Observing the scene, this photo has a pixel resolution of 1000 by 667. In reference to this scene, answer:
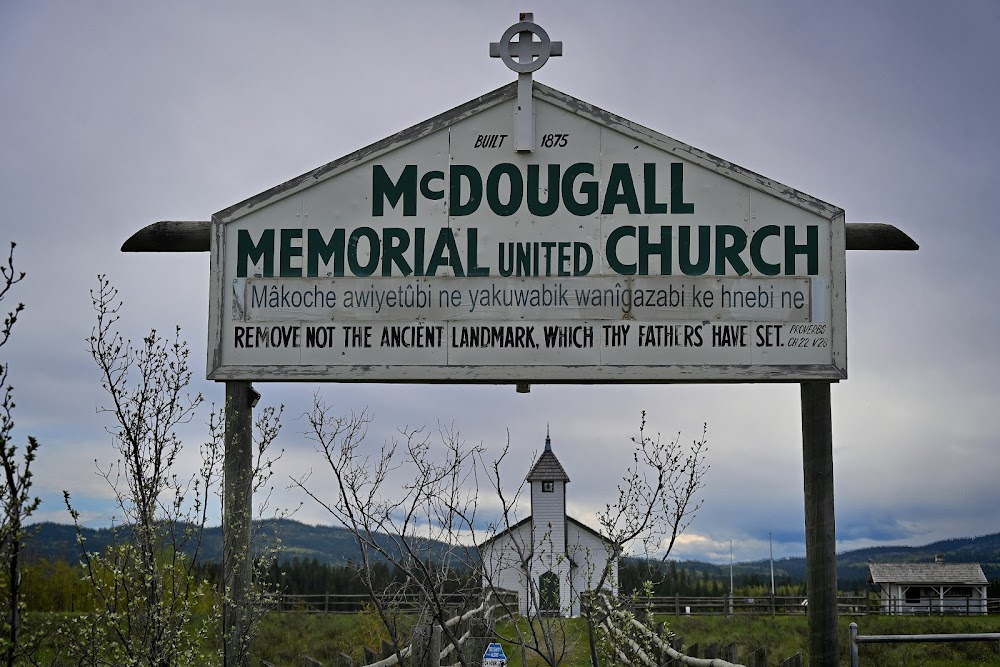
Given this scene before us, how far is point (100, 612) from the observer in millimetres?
7191

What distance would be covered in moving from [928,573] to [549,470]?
74.8ft

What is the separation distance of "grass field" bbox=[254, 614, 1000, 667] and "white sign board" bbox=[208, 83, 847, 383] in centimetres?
696

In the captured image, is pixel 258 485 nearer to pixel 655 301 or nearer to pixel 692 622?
pixel 655 301

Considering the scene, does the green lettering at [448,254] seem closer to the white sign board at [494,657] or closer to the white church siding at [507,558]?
the white church siding at [507,558]

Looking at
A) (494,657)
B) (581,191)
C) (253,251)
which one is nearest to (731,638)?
(494,657)

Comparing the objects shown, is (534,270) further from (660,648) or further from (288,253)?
(660,648)

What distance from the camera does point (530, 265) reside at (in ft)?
28.7

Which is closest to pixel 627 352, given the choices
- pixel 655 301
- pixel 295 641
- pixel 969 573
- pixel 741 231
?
pixel 655 301

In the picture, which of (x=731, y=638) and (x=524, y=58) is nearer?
(x=524, y=58)

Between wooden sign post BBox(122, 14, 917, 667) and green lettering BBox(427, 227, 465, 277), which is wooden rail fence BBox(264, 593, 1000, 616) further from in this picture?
green lettering BBox(427, 227, 465, 277)

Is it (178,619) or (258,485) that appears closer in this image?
(178,619)

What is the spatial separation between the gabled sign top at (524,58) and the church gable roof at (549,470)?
24.3m

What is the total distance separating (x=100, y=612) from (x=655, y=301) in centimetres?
465

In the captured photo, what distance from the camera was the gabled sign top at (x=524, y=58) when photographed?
29.3ft
